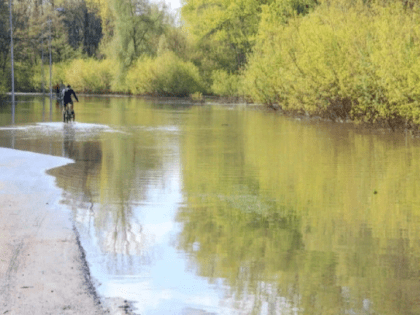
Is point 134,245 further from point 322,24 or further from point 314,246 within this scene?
point 322,24

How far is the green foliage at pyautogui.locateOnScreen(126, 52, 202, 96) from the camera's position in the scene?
76.6 meters

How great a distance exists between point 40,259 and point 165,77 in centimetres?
7102

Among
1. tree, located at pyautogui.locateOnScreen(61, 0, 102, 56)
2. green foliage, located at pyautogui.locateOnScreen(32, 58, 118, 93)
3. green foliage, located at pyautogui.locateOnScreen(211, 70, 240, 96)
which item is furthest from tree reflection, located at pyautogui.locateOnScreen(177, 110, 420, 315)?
tree, located at pyautogui.locateOnScreen(61, 0, 102, 56)

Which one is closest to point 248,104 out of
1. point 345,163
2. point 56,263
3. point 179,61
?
point 179,61

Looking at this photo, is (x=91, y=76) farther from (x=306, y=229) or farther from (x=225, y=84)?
(x=306, y=229)

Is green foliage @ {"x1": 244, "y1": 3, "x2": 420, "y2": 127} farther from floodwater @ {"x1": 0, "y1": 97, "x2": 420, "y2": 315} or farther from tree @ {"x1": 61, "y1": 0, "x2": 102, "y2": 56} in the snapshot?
tree @ {"x1": 61, "y1": 0, "x2": 102, "y2": 56}

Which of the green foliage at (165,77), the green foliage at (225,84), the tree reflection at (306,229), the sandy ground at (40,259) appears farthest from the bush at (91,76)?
the sandy ground at (40,259)

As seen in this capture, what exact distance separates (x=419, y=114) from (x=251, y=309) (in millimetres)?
19359

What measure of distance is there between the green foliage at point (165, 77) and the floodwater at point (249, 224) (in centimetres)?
5352

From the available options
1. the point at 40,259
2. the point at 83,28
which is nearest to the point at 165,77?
the point at 83,28

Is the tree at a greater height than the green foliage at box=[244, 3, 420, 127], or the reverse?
the tree

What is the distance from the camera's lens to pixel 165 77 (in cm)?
7856

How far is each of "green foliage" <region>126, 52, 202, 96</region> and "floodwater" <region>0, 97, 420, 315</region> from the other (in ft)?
176

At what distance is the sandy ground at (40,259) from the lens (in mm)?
6514
